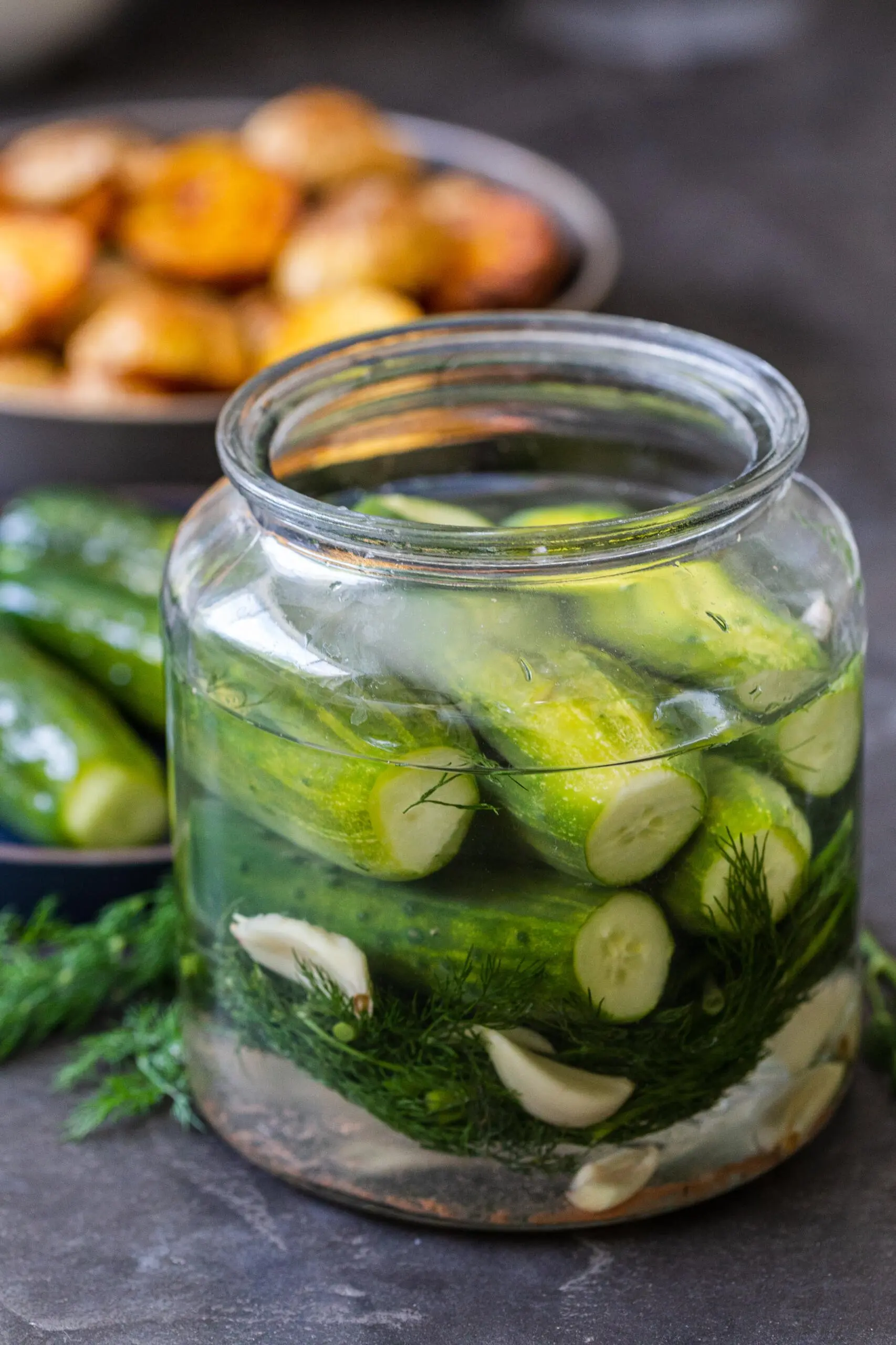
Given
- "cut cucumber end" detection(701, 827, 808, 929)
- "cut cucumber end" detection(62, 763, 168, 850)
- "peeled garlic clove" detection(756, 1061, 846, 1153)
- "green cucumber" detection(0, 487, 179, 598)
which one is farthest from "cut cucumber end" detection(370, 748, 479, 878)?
"green cucumber" detection(0, 487, 179, 598)

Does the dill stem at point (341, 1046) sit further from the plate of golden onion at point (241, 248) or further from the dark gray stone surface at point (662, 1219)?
the plate of golden onion at point (241, 248)

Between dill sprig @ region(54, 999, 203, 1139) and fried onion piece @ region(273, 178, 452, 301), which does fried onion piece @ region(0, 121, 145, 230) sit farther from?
dill sprig @ region(54, 999, 203, 1139)

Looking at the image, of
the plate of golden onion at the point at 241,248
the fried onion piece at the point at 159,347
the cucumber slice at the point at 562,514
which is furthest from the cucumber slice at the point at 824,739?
the fried onion piece at the point at 159,347

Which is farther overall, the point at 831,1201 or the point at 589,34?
the point at 589,34

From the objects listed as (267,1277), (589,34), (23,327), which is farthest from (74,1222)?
(589,34)

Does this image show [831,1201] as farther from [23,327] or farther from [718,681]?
[23,327]

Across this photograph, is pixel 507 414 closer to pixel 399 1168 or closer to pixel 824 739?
pixel 824 739
